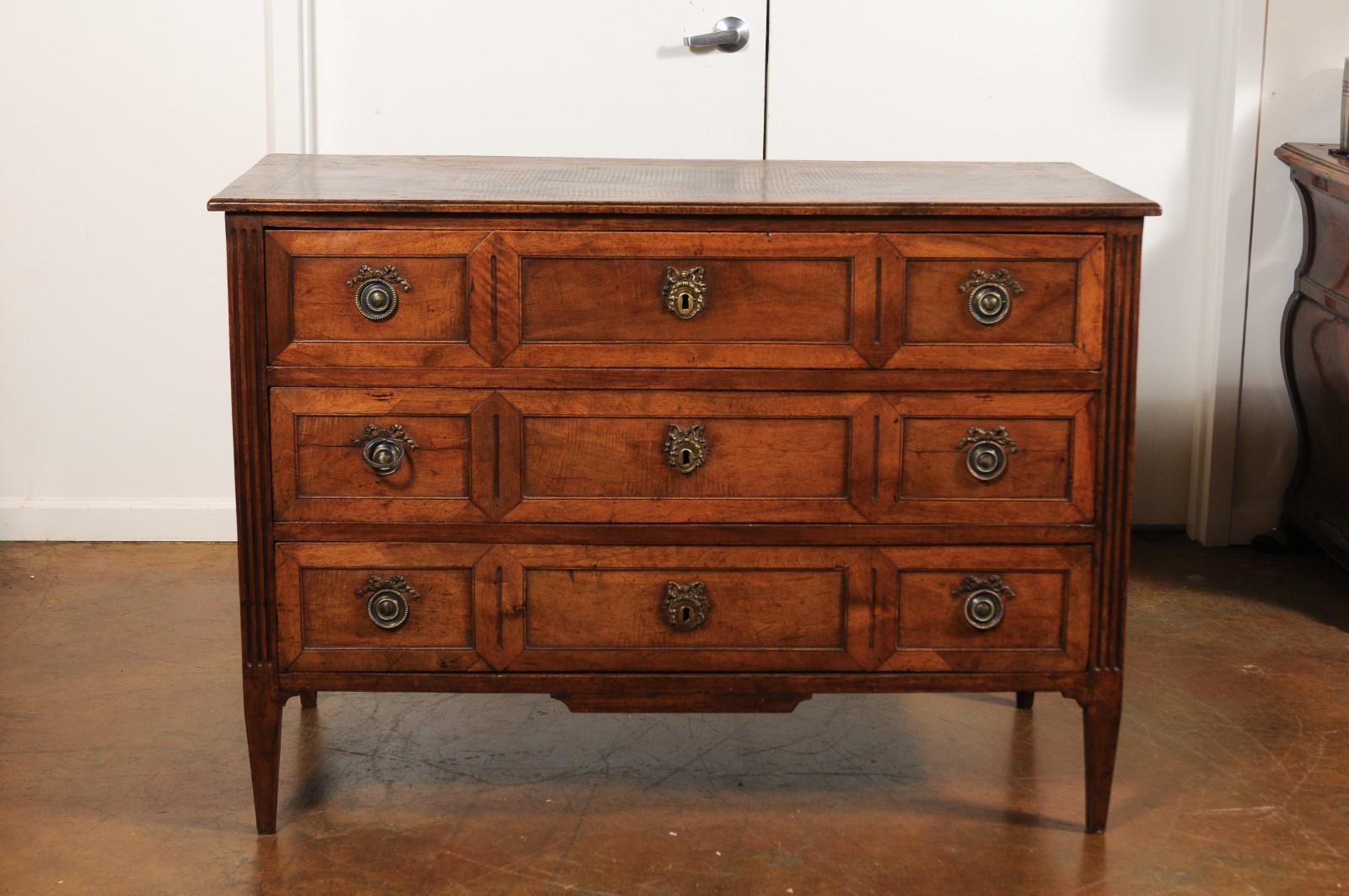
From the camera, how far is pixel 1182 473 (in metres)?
4.37

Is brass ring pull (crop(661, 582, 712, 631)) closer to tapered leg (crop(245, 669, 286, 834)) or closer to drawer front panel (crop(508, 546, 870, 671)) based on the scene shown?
drawer front panel (crop(508, 546, 870, 671))

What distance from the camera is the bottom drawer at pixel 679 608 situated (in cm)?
262

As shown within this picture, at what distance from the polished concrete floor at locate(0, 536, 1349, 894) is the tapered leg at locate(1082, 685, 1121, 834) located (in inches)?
2.2

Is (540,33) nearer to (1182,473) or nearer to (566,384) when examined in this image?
(566,384)

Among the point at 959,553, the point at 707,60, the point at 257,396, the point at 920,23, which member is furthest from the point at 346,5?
the point at 959,553

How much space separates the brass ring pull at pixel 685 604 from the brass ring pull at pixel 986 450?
491 millimetres

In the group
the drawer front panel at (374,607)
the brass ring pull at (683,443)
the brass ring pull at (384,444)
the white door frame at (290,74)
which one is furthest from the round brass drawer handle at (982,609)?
the white door frame at (290,74)

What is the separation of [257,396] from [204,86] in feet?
5.95

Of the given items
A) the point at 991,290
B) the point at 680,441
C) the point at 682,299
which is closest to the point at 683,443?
the point at 680,441

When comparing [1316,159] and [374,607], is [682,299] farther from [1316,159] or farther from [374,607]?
[1316,159]

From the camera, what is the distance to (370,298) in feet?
8.30

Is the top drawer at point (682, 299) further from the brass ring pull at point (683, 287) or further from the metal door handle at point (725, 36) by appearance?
the metal door handle at point (725, 36)

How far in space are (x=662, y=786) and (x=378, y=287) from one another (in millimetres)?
1069

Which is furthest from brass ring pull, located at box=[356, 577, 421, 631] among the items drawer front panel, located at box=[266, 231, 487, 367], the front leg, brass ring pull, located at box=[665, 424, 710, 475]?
the front leg
